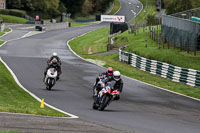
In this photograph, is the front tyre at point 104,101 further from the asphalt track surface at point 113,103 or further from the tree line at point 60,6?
the tree line at point 60,6

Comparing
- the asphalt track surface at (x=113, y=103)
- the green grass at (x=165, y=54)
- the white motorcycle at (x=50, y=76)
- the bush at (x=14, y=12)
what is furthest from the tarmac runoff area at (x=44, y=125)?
the bush at (x=14, y=12)

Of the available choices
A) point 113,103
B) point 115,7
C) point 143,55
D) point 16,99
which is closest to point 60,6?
point 115,7

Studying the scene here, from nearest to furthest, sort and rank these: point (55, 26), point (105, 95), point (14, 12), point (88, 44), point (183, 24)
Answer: point (105, 95)
point (183, 24)
point (88, 44)
point (55, 26)
point (14, 12)

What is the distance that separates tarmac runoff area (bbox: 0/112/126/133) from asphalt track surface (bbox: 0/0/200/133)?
144mm

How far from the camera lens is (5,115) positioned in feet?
45.3

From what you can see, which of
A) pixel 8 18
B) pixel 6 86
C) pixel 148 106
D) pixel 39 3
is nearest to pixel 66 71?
pixel 6 86

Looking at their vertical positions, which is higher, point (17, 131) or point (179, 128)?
point (17, 131)

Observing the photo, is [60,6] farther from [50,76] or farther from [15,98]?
[15,98]

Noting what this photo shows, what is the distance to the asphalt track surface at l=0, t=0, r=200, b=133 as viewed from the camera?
603 inches

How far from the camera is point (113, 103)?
21.5 m

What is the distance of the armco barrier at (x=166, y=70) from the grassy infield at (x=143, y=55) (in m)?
0.52

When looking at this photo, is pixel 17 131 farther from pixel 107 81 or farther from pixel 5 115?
pixel 107 81

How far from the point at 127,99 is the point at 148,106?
88.0 inches

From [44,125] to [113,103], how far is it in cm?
891
